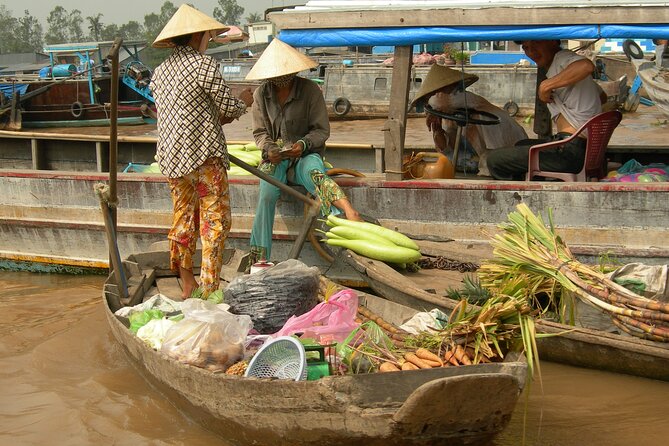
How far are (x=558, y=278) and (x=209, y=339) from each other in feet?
6.65

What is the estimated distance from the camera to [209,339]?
4.42 meters

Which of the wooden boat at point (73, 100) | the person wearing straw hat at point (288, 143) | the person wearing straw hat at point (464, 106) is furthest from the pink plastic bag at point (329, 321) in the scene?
the wooden boat at point (73, 100)

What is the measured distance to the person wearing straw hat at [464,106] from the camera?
715cm

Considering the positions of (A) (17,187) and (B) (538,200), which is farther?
(A) (17,187)

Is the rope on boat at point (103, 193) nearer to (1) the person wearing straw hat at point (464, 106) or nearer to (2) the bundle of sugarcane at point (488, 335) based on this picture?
(2) the bundle of sugarcane at point (488, 335)

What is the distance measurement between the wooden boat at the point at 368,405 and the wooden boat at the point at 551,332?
33.0 inches

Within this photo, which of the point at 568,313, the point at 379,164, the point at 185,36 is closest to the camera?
the point at 568,313

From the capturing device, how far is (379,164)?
9.23 m

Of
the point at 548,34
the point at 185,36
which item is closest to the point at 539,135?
the point at 548,34

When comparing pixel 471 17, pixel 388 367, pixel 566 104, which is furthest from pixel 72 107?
pixel 388 367

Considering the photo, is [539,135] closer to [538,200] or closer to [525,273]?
[538,200]

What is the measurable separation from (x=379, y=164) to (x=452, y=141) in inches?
69.8

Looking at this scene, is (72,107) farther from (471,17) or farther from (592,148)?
(592,148)

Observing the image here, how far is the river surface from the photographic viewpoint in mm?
4641
